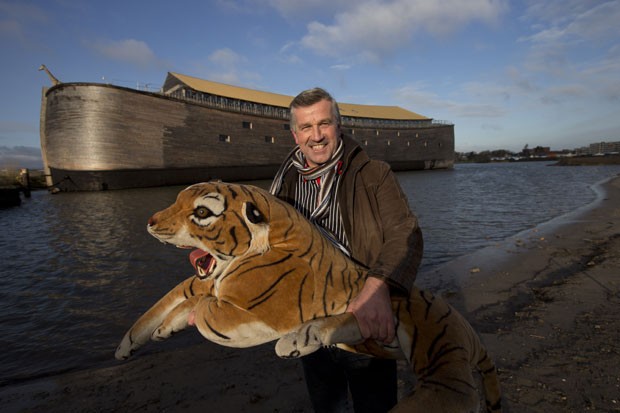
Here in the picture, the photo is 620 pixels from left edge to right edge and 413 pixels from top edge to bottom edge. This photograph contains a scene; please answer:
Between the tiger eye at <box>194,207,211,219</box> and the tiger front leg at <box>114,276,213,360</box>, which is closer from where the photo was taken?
the tiger eye at <box>194,207,211,219</box>

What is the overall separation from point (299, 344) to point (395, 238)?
2.39ft

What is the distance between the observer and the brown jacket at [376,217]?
1.61m

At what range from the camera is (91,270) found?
294 inches

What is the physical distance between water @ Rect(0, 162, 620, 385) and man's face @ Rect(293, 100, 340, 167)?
361cm

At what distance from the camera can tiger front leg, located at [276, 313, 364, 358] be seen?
4.14ft

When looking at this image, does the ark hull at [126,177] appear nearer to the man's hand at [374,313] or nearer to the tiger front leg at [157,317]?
the tiger front leg at [157,317]

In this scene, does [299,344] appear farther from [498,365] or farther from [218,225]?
[498,365]

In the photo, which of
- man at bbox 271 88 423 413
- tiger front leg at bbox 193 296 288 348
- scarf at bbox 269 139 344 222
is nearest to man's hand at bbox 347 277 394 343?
man at bbox 271 88 423 413

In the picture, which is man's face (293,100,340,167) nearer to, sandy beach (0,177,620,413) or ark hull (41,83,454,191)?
sandy beach (0,177,620,413)

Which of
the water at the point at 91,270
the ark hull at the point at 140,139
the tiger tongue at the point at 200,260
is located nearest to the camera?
the tiger tongue at the point at 200,260

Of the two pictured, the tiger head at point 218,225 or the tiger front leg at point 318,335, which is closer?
the tiger front leg at point 318,335

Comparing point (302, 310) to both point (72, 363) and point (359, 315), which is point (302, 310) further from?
point (72, 363)

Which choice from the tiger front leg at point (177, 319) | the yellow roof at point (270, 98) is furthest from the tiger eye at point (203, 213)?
the yellow roof at point (270, 98)

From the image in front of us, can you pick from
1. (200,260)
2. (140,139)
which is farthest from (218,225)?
(140,139)
